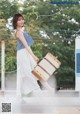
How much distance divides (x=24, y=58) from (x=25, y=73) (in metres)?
0.20

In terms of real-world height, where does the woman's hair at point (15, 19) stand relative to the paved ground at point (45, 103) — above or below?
above

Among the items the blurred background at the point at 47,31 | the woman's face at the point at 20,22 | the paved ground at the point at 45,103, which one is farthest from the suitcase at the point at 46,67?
the woman's face at the point at 20,22

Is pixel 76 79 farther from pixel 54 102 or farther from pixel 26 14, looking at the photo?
pixel 26 14

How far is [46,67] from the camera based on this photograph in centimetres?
504

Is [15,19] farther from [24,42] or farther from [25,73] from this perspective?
[25,73]

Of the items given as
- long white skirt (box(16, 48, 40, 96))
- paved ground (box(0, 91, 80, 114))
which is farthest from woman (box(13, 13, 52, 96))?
paved ground (box(0, 91, 80, 114))

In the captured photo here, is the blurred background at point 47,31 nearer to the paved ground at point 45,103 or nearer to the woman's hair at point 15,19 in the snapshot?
the woman's hair at point 15,19

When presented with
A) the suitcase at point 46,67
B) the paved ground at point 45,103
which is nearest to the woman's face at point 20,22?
the suitcase at point 46,67

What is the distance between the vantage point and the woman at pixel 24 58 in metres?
5.01

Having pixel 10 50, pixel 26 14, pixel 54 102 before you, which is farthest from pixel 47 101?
pixel 26 14

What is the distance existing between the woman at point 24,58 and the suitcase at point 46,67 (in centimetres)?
6

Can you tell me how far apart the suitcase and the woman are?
0.06m

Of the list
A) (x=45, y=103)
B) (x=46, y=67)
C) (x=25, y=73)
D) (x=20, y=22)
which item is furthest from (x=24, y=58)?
(x=45, y=103)

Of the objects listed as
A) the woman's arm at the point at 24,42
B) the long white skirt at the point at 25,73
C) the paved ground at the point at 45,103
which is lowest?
the paved ground at the point at 45,103
